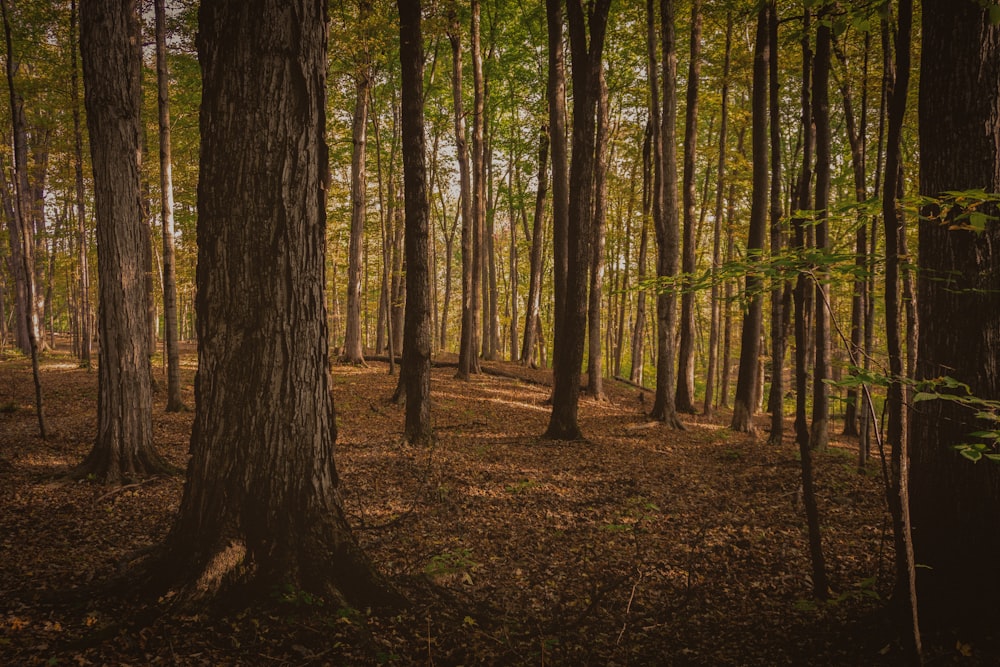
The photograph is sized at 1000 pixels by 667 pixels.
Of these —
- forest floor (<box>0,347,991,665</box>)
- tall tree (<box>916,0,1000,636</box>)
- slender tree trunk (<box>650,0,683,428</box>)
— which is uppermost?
slender tree trunk (<box>650,0,683,428</box>)

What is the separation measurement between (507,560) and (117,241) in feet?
18.7

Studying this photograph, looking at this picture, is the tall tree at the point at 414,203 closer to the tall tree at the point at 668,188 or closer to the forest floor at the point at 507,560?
the forest floor at the point at 507,560

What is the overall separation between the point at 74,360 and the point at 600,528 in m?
21.9

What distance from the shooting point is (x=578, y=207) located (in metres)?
9.60

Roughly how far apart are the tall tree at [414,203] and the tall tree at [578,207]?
276 centimetres

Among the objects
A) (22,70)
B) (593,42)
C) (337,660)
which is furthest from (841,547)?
(22,70)

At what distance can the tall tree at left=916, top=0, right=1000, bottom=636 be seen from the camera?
335 cm

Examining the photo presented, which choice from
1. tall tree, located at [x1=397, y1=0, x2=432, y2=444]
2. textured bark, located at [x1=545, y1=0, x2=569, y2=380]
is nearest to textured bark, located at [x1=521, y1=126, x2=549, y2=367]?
textured bark, located at [x1=545, y1=0, x2=569, y2=380]

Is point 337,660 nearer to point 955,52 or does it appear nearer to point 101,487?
point 101,487

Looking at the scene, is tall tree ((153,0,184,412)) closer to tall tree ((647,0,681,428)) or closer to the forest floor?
the forest floor

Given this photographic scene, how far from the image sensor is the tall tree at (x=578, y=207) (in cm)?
944

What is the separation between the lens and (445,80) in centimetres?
2084

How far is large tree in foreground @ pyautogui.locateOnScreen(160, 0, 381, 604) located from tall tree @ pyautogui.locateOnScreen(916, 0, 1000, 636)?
4.08m

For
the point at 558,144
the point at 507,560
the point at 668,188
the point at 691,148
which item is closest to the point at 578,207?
the point at 558,144
